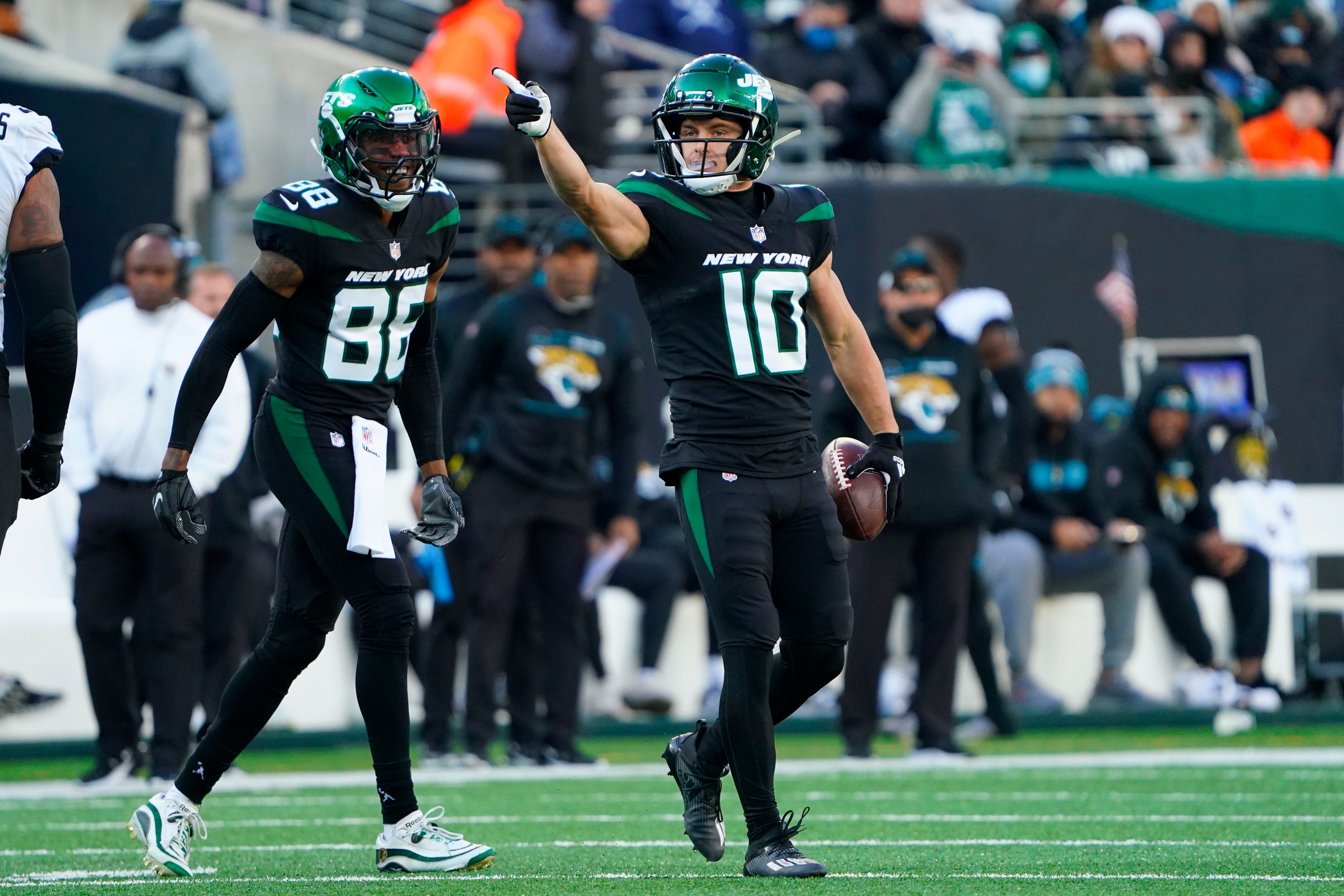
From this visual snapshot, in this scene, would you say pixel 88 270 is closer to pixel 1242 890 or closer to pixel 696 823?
pixel 696 823

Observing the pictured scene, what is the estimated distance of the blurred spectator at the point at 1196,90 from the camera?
46.7ft

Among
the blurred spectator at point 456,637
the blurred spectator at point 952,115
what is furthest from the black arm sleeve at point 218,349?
the blurred spectator at point 952,115

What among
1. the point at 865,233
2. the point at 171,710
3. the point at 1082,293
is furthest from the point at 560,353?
the point at 1082,293

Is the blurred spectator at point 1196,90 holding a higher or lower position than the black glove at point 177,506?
higher

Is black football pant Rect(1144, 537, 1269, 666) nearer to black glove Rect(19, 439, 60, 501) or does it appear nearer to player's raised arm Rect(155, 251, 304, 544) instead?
player's raised arm Rect(155, 251, 304, 544)

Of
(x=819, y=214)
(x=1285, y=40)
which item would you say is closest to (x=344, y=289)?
(x=819, y=214)

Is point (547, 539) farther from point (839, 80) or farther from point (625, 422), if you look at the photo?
point (839, 80)

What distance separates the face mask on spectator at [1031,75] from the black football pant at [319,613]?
10254 mm

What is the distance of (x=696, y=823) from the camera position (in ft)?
17.0

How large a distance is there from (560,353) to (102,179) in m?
3.80

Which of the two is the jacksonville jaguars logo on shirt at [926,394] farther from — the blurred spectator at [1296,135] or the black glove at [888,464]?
the blurred spectator at [1296,135]

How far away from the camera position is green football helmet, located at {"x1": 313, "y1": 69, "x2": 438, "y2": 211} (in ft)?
16.8

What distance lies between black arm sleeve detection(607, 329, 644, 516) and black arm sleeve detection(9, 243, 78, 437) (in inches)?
178

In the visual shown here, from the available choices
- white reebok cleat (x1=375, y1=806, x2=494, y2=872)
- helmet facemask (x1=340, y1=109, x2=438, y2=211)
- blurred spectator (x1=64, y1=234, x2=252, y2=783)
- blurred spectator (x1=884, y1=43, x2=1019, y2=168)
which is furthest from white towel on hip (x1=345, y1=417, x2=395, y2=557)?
blurred spectator (x1=884, y1=43, x2=1019, y2=168)
